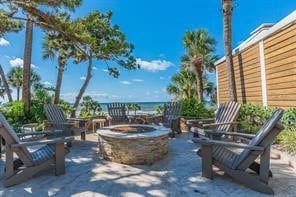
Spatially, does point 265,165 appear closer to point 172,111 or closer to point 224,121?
point 224,121

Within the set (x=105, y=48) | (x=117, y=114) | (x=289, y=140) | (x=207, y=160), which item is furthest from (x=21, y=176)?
(x=105, y=48)

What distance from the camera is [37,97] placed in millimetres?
12344

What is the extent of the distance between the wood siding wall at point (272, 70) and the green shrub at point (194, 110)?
1.41 meters

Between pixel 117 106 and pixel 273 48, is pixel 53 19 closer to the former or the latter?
pixel 117 106

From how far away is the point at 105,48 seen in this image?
493 inches

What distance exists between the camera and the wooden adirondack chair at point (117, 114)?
9477 mm

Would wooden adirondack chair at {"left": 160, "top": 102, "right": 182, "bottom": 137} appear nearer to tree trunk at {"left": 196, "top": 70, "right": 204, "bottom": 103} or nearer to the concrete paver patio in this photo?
the concrete paver patio

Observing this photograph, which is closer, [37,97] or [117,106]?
[117,106]

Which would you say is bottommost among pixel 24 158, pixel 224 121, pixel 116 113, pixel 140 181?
pixel 140 181

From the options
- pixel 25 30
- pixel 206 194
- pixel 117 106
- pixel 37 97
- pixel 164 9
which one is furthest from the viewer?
pixel 164 9

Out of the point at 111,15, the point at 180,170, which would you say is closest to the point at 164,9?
the point at 111,15

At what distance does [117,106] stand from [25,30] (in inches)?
204

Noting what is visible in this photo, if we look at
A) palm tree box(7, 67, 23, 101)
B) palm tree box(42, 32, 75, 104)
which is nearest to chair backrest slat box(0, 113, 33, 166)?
palm tree box(42, 32, 75, 104)

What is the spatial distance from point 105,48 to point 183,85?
9.57 meters
